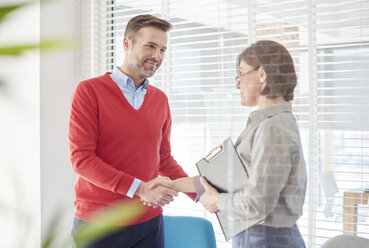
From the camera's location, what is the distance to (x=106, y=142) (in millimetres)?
1399

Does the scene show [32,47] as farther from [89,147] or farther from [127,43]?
[127,43]

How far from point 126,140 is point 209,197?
0.36 m

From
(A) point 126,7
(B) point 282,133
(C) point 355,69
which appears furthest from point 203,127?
(A) point 126,7

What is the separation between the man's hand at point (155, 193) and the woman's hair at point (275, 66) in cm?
47

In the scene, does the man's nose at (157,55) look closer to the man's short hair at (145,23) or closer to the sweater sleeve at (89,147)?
the man's short hair at (145,23)

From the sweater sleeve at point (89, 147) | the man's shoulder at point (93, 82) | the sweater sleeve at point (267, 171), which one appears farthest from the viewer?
the man's shoulder at point (93, 82)

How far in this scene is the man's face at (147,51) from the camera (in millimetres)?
1448

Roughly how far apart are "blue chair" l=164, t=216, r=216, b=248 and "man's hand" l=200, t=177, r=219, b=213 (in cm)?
26

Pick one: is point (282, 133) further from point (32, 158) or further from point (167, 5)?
point (32, 158)

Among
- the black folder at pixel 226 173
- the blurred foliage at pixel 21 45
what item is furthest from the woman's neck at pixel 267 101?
the blurred foliage at pixel 21 45

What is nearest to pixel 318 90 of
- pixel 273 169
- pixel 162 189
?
pixel 273 169

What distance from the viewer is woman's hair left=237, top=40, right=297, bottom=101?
1073 millimetres

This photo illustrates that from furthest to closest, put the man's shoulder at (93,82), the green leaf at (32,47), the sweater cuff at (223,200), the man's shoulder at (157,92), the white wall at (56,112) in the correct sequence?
the white wall at (56,112) → the man's shoulder at (157,92) → the man's shoulder at (93,82) → the sweater cuff at (223,200) → the green leaf at (32,47)

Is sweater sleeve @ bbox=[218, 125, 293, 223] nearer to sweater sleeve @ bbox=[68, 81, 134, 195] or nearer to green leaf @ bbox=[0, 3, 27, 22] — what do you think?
sweater sleeve @ bbox=[68, 81, 134, 195]
